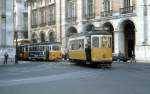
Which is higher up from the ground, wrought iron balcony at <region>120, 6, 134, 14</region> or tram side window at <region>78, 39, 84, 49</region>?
wrought iron balcony at <region>120, 6, 134, 14</region>

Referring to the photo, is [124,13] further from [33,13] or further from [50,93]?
[50,93]

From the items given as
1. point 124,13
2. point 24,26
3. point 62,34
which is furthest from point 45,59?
point 24,26

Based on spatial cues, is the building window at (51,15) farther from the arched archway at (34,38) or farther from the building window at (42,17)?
the arched archway at (34,38)

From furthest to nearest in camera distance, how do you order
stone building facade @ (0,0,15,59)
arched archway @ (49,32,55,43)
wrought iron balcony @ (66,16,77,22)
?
arched archway @ (49,32,55,43)
wrought iron balcony @ (66,16,77,22)
stone building facade @ (0,0,15,59)

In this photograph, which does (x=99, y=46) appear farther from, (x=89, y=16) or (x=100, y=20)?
(x=89, y=16)

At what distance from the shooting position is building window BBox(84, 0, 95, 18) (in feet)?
213

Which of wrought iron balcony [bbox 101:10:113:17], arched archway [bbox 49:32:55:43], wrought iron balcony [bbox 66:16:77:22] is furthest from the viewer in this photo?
arched archway [bbox 49:32:55:43]

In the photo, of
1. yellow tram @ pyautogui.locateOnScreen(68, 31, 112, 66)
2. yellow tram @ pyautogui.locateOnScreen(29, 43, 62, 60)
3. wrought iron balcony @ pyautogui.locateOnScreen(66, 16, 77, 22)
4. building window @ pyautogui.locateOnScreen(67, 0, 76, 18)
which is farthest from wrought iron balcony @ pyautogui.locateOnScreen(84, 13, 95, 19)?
yellow tram @ pyautogui.locateOnScreen(68, 31, 112, 66)

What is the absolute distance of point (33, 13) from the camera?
3381 inches

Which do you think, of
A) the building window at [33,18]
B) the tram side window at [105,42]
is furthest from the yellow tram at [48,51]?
the building window at [33,18]

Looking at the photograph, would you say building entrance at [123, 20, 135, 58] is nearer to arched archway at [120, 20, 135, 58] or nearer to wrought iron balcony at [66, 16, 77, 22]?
arched archway at [120, 20, 135, 58]

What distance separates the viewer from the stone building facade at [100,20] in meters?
53.7

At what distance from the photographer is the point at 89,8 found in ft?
218

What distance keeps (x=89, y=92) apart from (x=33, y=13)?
71219 mm
